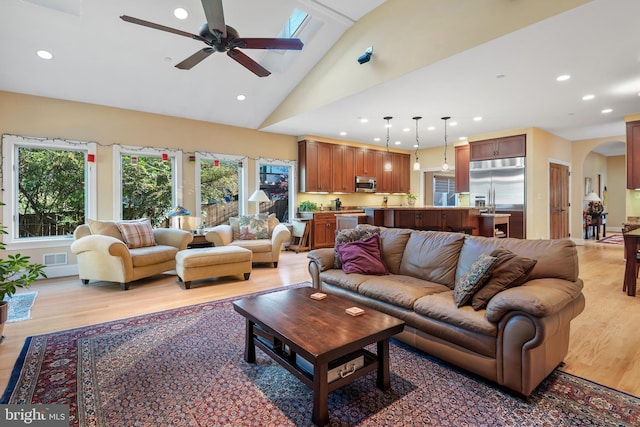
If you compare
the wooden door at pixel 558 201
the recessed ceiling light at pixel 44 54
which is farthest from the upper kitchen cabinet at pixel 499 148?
the recessed ceiling light at pixel 44 54

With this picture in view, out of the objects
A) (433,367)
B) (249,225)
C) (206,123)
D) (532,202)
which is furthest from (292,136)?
(433,367)

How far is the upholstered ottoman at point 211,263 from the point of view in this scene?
13.6ft

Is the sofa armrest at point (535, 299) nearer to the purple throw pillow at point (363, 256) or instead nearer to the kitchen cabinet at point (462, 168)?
the purple throw pillow at point (363, 256)

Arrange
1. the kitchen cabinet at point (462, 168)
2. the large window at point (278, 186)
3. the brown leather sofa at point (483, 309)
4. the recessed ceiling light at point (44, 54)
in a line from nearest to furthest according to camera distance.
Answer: the brown leather sofa at point (483, 309) → the recessed ceiling light at point (44, 54) → the large window at point (278, 186) → the kitchen cabinet at point (462, 168)

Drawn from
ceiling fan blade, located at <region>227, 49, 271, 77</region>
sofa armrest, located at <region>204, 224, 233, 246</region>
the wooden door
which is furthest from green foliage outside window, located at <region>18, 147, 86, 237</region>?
the wooden door

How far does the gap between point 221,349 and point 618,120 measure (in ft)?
26.2

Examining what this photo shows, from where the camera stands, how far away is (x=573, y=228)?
27.6 feet

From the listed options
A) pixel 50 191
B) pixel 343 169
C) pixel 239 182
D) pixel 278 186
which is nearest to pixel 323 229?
pixel 278 186

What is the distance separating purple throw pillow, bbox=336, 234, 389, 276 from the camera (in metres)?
3.06

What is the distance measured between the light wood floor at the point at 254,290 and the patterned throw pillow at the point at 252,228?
2.08 ft

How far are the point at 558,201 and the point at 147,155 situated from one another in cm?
902

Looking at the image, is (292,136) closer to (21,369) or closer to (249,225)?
(249,225)

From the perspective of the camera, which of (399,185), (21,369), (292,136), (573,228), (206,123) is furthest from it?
(399,185)

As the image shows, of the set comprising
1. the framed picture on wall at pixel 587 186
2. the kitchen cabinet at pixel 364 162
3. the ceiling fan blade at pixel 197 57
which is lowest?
the framed picture on wall at pixel 587 186
